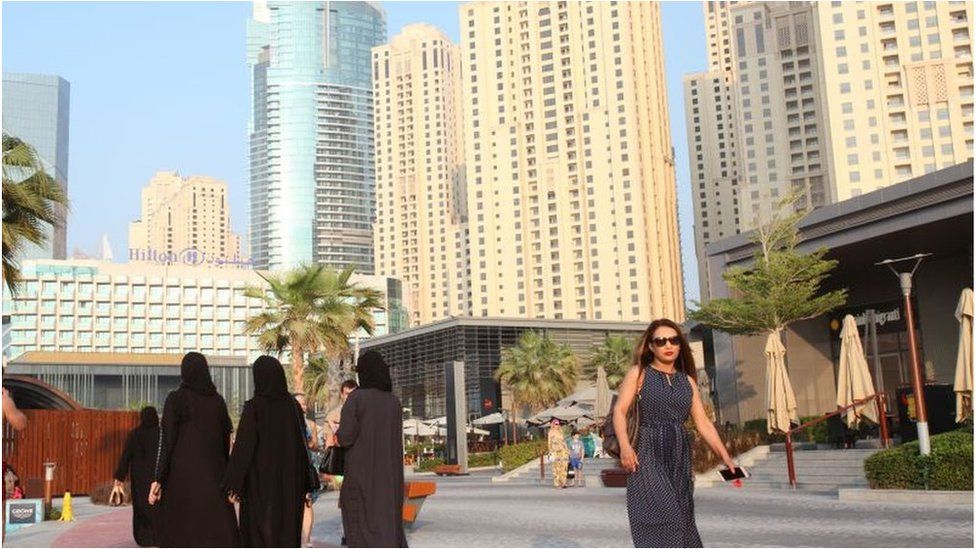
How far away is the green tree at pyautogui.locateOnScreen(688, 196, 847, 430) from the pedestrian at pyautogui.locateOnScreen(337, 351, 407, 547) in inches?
804

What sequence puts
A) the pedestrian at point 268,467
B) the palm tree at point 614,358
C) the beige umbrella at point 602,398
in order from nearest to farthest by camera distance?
the pedestrian at point 268,467, the beige umbrella at point 602,398, the palm tree at point 614,358

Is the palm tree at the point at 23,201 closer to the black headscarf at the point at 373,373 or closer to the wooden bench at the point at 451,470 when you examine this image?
the black headscarf at the point at 373,373

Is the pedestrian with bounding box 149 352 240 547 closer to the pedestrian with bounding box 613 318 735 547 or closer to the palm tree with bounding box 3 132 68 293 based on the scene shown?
the pedestrian with bounding box 613 318 735 547

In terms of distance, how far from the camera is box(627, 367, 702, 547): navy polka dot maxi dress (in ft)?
20.4

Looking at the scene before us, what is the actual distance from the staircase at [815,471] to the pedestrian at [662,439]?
14140 mm

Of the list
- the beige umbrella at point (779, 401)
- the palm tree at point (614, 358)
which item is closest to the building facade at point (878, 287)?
the beige umbrella at point (779, 401)

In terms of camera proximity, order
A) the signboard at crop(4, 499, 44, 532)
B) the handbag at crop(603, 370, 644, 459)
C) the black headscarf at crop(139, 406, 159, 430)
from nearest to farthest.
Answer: the handbag at crop(603, 370, 644, 459)
the black headscarf at crop(139, 406, 159, 430)
the signboard at crop(4, 499, 44, 532)

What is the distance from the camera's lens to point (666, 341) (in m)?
6.43

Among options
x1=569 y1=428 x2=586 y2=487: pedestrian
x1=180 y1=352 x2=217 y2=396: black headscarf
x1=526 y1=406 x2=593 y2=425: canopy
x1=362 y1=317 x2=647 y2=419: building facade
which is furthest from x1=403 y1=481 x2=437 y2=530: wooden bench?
x1=362 y1=317 x2=647 y2=419: building facade

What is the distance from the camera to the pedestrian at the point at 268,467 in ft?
26.6

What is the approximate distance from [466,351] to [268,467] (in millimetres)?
72040

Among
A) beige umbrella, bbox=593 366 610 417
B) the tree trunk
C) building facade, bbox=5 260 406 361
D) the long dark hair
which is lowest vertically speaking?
the long dark hair

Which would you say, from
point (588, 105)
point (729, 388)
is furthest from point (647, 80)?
point (729, 388)

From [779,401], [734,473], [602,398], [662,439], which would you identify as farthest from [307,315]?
[662,439]
